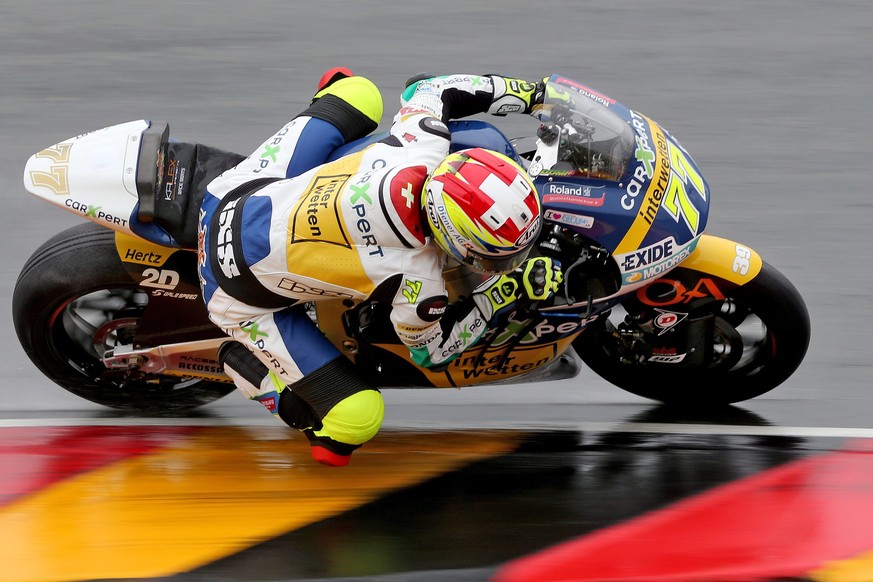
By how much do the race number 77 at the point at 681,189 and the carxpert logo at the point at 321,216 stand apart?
1.07m

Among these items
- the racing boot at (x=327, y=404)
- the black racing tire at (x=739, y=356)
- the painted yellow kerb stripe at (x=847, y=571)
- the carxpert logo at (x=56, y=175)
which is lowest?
the painted yellow kerb stripe at (x=847, y=571)

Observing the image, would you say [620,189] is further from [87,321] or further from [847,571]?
[87,321]

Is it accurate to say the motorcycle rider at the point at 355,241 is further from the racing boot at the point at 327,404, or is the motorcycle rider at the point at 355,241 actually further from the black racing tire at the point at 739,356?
the black racing tire at the point at 739,356

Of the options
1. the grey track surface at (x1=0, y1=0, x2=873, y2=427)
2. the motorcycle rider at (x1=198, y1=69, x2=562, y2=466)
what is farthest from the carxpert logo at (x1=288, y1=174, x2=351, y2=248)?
the grey track surface at (x1=0, y1=0, x2=873, y2=427)

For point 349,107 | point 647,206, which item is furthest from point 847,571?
point 349,107

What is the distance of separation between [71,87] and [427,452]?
333 cm

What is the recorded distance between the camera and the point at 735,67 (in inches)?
264

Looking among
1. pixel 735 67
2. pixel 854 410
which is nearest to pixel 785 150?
pixel 735 67

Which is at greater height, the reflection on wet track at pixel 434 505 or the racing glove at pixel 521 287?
the racing glove at pixel 521 287

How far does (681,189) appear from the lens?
13.4 ft

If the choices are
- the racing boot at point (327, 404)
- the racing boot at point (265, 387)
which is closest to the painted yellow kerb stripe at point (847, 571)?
the racing boot at point (327, 404)

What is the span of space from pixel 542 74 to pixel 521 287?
2888 millimetres

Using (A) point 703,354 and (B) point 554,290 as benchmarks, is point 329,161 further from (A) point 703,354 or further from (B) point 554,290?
(A) point 703,354

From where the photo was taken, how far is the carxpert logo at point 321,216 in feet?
12.3
